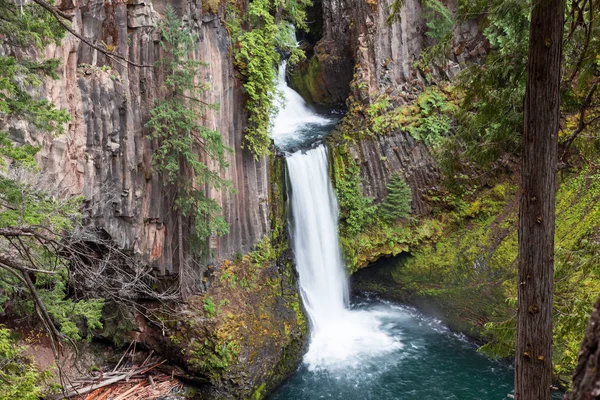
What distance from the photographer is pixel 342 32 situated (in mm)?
18609

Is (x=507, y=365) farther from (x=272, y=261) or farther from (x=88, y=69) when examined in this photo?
(x=88, y=69)

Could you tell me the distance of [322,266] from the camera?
15219 millimetres

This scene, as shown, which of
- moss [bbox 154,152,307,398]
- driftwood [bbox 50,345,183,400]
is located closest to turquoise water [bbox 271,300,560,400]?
moss [bbox 154,152,307,398]

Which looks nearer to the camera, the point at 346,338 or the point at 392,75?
the point at 346,338

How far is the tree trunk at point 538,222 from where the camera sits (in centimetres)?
394

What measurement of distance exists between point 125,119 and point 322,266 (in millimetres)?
8889


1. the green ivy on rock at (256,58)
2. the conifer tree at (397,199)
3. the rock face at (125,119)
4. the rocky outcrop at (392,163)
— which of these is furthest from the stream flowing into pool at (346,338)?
the rock face at (125,119)

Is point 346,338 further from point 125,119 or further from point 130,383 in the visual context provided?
point 125,119

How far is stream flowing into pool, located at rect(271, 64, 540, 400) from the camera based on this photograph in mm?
11367

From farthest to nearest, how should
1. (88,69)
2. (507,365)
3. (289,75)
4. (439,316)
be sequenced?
(289,75), (439,316), (507,365), (88,69)

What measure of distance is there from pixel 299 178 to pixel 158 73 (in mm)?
6383

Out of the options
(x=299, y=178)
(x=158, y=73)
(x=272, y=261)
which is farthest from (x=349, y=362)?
(x=158, y=73)

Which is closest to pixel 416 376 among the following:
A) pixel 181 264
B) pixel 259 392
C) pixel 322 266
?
pixel 259 392

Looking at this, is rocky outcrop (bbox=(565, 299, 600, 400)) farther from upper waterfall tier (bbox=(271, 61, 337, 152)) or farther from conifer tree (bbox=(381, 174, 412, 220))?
conifer tree (bbox=(381, 174, 412, 220))
